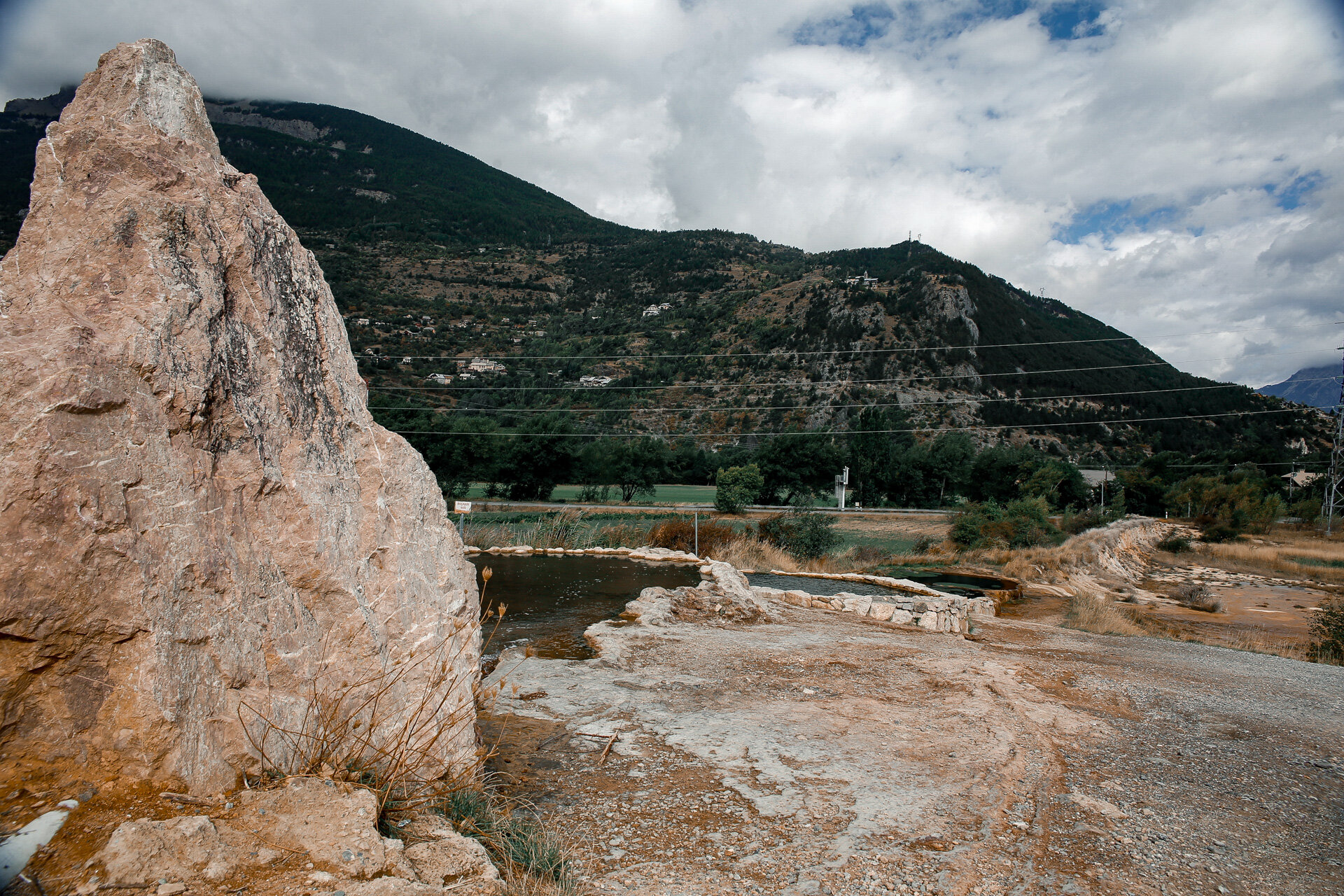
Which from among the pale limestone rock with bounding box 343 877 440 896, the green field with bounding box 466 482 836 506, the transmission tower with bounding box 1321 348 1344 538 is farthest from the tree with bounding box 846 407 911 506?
the pale limestone rock with bounding box 343 877 440 896

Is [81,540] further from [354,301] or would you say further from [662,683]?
[354,301]

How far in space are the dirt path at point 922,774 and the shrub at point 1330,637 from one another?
4850mm

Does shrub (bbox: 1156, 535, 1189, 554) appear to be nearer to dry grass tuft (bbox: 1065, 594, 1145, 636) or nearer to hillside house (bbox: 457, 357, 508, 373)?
dry grass tuft (bbox: 1065, 594, 1145, 636)

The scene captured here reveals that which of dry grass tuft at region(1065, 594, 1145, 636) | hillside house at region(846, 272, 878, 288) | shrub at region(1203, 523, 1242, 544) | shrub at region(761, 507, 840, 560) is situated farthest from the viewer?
hillside house at region(846, 272, 878, 288)

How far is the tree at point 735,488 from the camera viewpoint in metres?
33.6

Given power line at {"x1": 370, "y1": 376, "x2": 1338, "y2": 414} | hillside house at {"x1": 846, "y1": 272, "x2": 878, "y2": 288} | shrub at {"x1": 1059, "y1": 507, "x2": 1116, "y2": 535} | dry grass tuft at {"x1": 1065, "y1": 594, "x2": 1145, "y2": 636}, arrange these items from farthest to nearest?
hillside house at {"x1": 846, "y1": 272, "x2": 878, "y2": 288} < power line at {"x1": 370, "y1": 376, "x2": 1338, "y2": 414} < shrub at {"x1": 1059, "y1": 507, "x2": 1116, "y2": 535} < dry grass tuft at {"x1": 1065, "y1": 594, "x2": 1145, "y2": 636}

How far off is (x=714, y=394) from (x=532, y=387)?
17428 millimetres

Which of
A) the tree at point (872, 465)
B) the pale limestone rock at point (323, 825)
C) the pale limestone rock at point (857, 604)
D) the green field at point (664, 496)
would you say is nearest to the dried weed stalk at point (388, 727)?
the pale limestone rock at point (323, 825)

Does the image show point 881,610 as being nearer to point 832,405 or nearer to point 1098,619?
point 1098,619

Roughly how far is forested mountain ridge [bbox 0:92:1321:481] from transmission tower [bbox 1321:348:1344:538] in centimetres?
1507

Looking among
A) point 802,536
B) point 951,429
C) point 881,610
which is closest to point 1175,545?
point 802,536

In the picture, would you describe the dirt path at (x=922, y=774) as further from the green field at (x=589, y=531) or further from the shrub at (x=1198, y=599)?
the green field at (x=589, y=531)

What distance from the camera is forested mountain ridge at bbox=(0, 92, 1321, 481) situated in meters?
59.3

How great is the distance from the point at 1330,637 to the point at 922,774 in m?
13.4
